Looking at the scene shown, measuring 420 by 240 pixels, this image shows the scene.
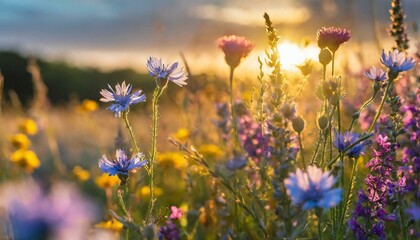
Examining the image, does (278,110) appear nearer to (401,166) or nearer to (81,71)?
(401,166)

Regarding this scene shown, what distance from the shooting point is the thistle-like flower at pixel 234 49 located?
218 centimetres

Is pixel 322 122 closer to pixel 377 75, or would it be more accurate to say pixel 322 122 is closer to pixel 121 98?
pixel 377 75

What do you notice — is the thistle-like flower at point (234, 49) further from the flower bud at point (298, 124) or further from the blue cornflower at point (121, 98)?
the flower bud at point (298, 124)

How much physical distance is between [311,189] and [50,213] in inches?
22.1

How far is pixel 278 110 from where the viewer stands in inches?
67.2

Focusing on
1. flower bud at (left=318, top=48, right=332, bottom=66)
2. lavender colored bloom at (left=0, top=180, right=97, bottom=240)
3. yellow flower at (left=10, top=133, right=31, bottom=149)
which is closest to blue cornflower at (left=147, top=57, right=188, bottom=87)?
flower bud at (left=318, top=48, right=332, bottom=66)

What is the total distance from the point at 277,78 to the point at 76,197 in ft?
3.61

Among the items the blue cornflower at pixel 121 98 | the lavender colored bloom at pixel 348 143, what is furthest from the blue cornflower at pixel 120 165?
the lavender colored bloom at pixel 348 143

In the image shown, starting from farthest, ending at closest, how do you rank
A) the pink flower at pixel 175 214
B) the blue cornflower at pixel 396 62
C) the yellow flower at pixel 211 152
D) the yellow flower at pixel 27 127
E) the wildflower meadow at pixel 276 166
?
the yellow flower at pixel 27 127 → the yellow flower at pixel 211 152 → the pink flower at pixel 175 214 → the blue cornflower at pixel 396 62 → the wildflower meadow at pixel 276 166

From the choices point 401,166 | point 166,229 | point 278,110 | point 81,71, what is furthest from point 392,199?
point 81,71

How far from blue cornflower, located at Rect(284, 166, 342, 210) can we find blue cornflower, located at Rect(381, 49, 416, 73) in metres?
0.65

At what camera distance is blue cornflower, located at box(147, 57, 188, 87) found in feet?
5.71

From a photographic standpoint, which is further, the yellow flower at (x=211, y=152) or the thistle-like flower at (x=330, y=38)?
the yellow flower at (x=211, y=152)

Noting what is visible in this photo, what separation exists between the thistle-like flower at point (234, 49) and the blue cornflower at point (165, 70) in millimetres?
439
